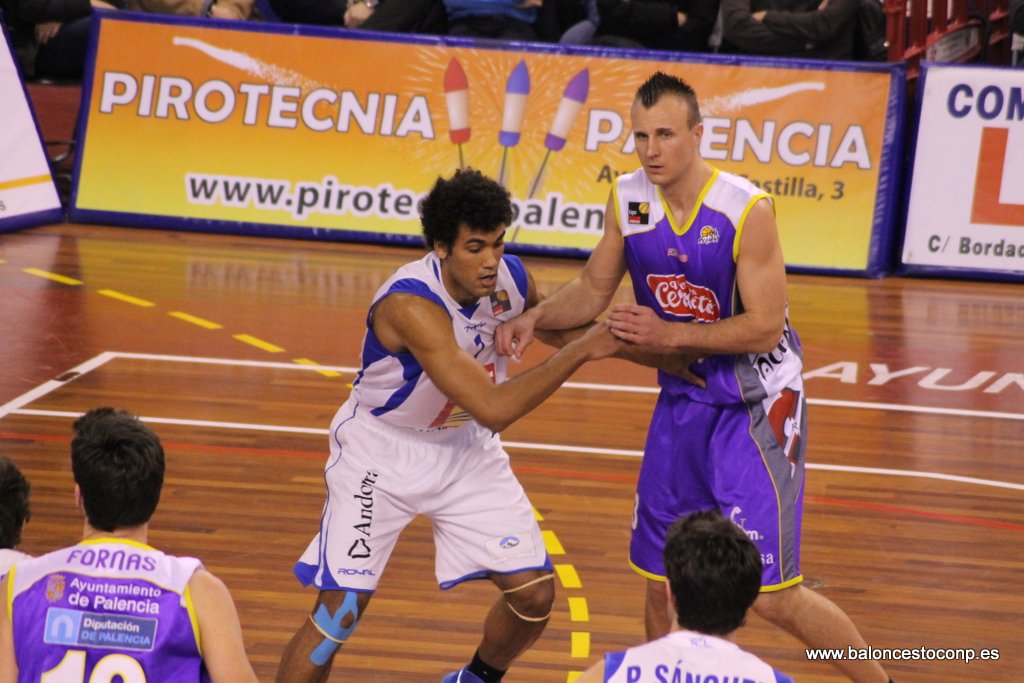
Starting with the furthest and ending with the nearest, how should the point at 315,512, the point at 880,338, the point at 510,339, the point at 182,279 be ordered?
the point at 182,279 < the point at 880,338 < the point at 315,512 < the point at 510,339

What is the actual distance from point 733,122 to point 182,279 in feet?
15.7

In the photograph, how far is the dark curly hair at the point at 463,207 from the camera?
484cm

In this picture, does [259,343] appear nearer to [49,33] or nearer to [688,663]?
[49,33]

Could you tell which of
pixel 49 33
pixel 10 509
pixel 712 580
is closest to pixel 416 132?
pixel 49 33

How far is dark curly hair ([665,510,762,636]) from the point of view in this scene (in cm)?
327

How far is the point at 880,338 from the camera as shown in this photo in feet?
35.4

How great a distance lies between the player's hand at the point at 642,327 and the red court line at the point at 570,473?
9.96 feet

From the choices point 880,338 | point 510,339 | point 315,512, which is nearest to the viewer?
point 510,339

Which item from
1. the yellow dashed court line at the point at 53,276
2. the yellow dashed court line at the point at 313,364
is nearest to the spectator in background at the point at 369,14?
the yellow dashed court line at the point at 53,276

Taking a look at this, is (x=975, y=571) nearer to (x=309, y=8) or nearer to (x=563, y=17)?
(x=563, y=17)

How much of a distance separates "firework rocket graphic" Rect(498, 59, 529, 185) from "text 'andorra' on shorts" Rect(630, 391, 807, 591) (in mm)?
8060

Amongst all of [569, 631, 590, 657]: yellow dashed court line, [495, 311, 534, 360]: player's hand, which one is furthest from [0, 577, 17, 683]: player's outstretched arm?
[569, 631, 590, 657]: yellow dashed court line

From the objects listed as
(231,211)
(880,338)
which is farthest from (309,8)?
(880,338)

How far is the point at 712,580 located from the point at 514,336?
1996 mm
